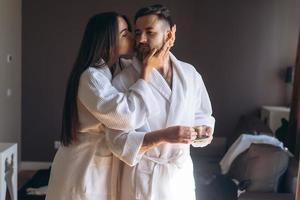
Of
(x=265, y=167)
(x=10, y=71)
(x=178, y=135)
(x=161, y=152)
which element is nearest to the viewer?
(x=178, y=135)

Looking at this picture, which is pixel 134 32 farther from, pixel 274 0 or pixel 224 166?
pixel 274 0

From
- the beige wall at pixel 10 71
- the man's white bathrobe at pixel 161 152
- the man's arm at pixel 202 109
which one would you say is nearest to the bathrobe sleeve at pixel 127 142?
the man's white bathrobe at pixel 161 152

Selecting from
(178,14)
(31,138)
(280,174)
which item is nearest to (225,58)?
(178,14)

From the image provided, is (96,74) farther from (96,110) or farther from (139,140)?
(139,140)

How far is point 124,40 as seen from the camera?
3.99 ft

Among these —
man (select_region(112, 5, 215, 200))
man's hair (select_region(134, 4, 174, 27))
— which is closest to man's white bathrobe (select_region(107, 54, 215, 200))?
man (select_region(112, 5, 215, 200))

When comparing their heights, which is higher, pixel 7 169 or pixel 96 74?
pixel 96 74

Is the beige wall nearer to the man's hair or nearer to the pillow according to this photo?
the pillow

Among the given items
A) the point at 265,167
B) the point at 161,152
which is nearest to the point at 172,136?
the point at 161,152

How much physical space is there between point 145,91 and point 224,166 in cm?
254

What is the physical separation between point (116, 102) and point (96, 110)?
0.21 ft

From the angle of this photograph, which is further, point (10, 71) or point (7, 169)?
point (10, 71)

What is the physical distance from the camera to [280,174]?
2.71 m

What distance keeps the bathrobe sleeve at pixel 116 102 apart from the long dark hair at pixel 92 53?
6 centimetres
